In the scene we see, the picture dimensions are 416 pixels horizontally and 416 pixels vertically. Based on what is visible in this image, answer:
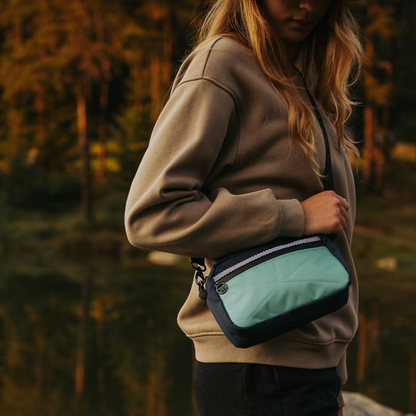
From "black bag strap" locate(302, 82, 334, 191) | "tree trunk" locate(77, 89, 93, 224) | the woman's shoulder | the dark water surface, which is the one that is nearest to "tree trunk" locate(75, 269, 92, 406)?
the dark water surface

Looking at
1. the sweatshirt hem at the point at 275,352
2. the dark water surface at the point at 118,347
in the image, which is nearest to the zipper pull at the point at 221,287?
the sweatshirt hem at the point at 275,352

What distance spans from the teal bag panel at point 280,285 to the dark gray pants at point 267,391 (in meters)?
0.14

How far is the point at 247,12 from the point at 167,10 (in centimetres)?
1667

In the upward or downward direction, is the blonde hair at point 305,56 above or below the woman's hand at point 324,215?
above

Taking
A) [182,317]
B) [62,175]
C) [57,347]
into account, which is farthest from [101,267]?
[182,317]

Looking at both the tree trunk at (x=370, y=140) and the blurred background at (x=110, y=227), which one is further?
the tree trunk at (x=370, y=140)

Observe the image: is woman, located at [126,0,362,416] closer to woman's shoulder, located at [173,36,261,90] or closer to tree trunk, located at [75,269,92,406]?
woman's shoulder, located at [173,36,261,90]

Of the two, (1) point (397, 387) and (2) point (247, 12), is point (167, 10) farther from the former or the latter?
(2) point (247, 12)

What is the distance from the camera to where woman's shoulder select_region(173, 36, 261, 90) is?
1.32 meters

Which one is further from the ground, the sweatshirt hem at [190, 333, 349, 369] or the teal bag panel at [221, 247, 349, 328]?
the teal bag panel at [221, 247, 349, 328]

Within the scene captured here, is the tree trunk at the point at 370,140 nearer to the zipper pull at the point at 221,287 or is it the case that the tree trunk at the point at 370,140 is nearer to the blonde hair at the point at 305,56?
the blonde hair at the point at 305,56

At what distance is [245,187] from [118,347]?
16.3 feet

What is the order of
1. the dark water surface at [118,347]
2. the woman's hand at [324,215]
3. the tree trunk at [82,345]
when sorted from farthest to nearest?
1. the tree trunk at [82,345]
2. the dark water surface at [118,347]
3. the woman's hand at [324,215]

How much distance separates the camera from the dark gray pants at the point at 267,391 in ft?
4.24
